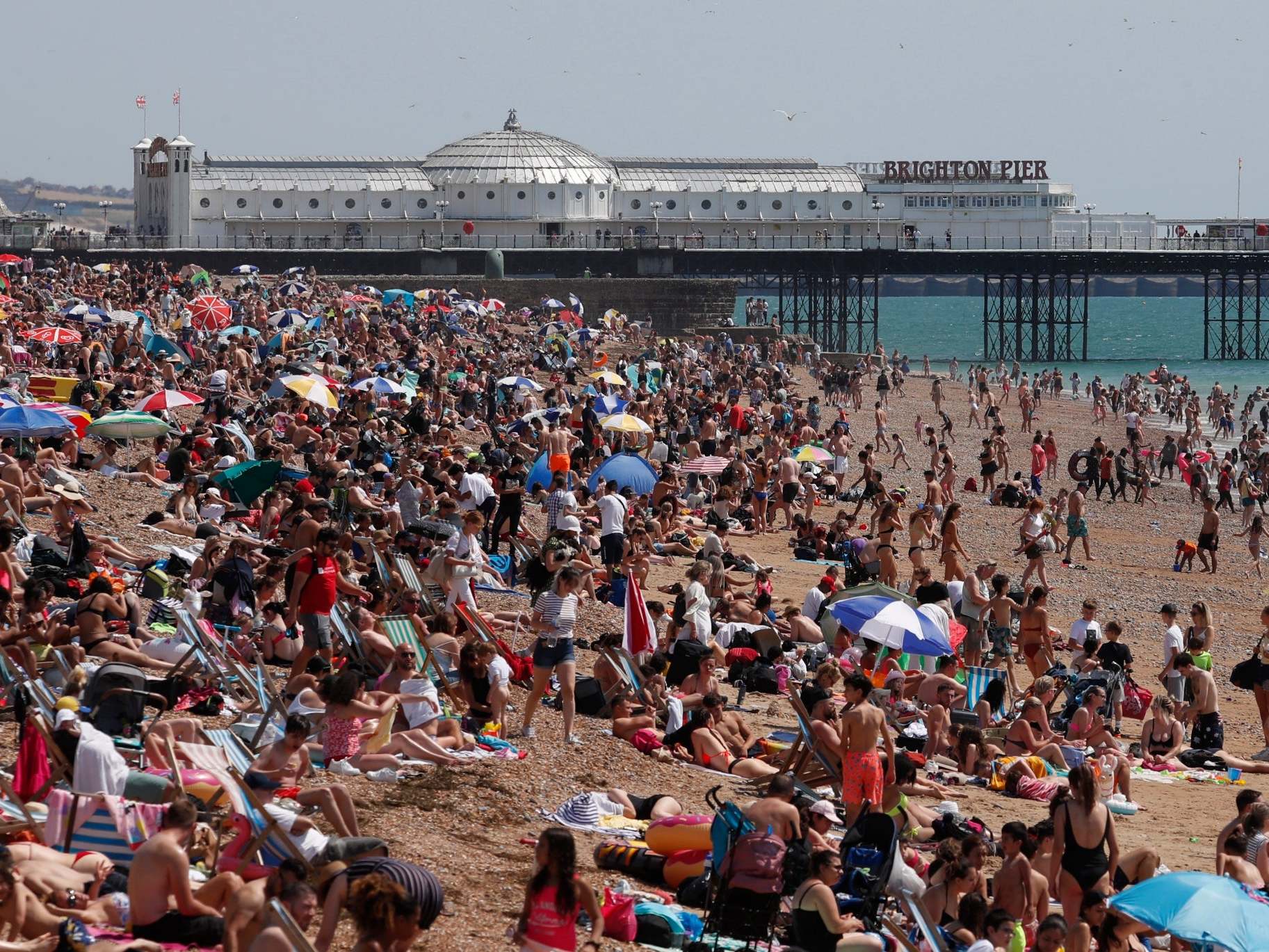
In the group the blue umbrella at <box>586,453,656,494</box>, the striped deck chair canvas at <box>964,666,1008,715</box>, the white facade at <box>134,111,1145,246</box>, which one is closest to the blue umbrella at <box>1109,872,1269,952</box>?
the striped deck chair canvas at <box>964,666,1008,715</box>

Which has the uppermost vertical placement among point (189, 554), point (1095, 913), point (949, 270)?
point (949, 270)

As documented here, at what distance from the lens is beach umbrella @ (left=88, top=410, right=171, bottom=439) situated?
1552cm

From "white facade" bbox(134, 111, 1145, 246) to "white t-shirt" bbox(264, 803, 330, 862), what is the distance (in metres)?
50.5

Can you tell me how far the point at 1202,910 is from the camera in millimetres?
6488

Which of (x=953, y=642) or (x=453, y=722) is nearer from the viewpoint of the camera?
(x=453, y=722)

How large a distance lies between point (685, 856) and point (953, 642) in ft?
17.8

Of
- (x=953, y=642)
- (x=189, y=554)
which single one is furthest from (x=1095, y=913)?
(x=189, y=554)

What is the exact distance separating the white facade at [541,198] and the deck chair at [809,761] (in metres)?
48.3

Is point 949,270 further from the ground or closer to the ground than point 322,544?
further from the ground

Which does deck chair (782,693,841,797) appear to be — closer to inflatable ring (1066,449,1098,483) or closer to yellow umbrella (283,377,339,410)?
yellow umbrella (283,377,339,410)

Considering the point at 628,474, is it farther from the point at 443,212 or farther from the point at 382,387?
the point at 443,212

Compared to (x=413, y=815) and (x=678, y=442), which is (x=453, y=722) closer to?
(x=413, y=815)

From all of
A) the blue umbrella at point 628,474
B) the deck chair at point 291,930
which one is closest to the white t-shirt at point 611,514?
the blue umbrella at point 628,474

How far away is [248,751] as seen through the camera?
774cm
